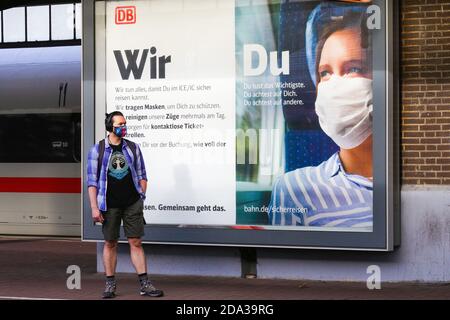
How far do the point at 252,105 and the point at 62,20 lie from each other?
1351 cm

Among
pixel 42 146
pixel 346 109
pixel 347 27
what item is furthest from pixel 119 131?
pixel 42 146

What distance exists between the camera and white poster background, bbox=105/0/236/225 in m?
11.5

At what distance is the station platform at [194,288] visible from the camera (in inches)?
401

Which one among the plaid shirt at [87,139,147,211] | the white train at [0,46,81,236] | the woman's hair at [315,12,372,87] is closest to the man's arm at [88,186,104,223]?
the plaid shirt at [87,139,147,211]

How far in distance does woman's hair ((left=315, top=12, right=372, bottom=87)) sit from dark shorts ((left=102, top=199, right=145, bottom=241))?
257cm

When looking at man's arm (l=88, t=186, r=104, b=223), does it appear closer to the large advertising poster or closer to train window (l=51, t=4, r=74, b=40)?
the large advertising poster

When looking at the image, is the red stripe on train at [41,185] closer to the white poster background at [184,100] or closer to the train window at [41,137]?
the train window at [41,137]

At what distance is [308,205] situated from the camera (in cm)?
1116

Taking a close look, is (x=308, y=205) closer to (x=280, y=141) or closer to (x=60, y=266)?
(x=280, y=141)

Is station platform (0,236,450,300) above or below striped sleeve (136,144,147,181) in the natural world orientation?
below

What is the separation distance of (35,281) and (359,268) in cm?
368

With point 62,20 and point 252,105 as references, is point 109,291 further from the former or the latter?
point 62,20

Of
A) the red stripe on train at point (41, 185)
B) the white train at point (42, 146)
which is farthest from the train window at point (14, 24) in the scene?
the red stripe on train at point (41, 185)

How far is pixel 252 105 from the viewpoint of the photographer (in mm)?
11359
